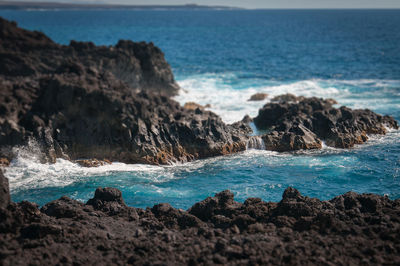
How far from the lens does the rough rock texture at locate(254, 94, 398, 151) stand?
34812 mm

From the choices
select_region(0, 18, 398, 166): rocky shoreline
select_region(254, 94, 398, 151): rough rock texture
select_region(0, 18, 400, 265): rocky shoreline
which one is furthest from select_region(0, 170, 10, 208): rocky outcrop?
select_region(254, 94, 398, 151): rough rock texture

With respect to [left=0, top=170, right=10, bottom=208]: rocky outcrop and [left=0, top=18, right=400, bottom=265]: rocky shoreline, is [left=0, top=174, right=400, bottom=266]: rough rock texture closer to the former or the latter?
[left=0, top=18, right=400, bottom=265]: rocky shoreline

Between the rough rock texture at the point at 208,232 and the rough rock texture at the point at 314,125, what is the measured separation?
46.6ft

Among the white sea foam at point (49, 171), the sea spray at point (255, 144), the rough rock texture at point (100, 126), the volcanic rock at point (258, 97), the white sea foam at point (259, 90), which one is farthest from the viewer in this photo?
the volcanic rock at point (258, 97)

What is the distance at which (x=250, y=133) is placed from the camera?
125 ft

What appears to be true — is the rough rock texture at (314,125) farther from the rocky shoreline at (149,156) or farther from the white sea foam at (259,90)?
the white sea foam at (259,90)

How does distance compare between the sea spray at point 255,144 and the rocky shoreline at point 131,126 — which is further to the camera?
the sea spray at point 255,144

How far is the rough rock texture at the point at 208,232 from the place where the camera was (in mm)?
15781

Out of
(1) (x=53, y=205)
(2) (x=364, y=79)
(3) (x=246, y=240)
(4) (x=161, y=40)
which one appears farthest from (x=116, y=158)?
(4) (x=161, y=40)

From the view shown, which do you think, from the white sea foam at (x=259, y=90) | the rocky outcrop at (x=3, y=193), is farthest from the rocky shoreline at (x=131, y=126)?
the rocky outcrop at (x=3, y=193)

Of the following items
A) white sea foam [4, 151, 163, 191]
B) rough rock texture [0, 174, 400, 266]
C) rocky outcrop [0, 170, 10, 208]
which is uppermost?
rocky outcrop [0, 170, 10, 208]

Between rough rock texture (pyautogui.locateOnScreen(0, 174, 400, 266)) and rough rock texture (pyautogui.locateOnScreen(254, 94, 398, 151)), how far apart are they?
46.6ft

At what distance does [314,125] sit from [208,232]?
2158cm

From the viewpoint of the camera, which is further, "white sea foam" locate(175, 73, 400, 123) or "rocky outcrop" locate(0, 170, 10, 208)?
"white sea foam" locate(175, 73, 400, 123)
